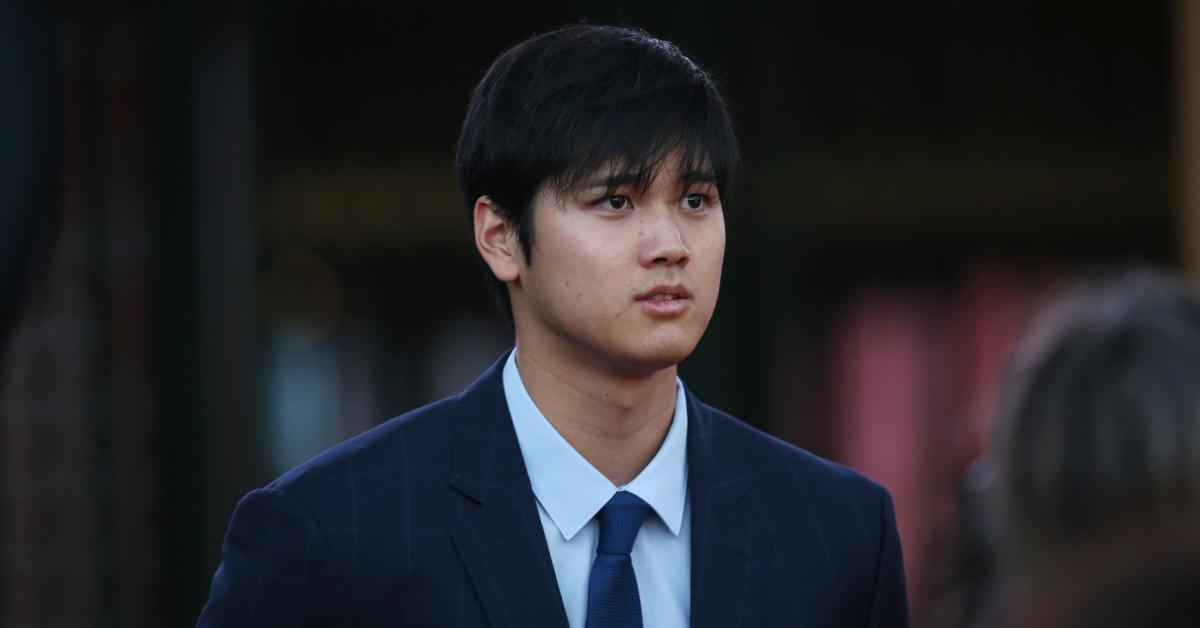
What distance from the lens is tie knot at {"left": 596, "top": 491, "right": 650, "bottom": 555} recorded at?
2.66 meters

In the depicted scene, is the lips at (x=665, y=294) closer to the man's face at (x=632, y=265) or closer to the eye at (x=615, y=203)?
the man's face at (x=632, y=265)

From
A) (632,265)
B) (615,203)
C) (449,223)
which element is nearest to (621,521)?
(632,265)

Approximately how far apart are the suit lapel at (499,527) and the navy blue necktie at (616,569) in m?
0.06

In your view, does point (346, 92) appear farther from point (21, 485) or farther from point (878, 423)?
point (878, 423)

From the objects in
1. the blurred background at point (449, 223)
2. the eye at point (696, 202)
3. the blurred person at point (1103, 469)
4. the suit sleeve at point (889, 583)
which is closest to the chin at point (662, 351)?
the eye at point (696, 202)

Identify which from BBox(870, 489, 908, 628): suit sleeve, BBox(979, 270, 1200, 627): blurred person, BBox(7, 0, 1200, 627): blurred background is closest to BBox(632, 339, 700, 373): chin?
BBox(870, 489, 908, 628): suit sleeve

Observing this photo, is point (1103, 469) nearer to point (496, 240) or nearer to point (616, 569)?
point (616, 569)

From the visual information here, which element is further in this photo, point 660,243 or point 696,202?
point 696,202

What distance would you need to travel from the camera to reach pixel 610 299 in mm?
2717

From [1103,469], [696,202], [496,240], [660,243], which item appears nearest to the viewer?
[1103,469]

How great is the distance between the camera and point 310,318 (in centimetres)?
650

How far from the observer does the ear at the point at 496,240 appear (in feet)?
9.47

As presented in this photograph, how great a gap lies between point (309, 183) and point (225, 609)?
3.99 m

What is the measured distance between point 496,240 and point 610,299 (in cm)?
30
